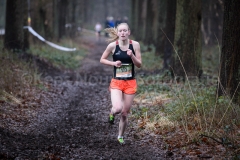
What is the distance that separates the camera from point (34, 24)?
21.0 metres

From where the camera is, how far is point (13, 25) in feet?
48.6

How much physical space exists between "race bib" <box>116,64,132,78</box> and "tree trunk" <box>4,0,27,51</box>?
29.9 feet

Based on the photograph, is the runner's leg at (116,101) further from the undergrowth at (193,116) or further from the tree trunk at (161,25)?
the tree trunk at (161,25)

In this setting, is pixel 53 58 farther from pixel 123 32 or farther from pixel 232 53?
pixel 123 32

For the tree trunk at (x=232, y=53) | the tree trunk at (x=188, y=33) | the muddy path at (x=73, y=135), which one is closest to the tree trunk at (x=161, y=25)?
the tree trunk at (x=188, y=33)

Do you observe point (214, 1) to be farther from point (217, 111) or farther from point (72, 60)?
point (217, 111)

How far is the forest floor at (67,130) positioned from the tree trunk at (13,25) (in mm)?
2776

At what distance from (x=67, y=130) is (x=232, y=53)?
3.83 m

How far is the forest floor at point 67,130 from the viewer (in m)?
6.26

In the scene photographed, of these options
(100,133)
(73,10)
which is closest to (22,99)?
(100,133)

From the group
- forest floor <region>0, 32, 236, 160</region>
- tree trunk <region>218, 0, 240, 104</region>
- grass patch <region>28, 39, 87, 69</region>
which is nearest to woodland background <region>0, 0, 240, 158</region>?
tree trunk <region>218, 0, 240, 104</region>

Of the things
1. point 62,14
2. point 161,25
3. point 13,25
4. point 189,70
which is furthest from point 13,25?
point 62,14

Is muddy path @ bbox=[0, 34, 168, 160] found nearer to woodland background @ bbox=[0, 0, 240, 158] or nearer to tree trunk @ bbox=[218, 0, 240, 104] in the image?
woodland background @ bbox=[0, 0, 240, 158]

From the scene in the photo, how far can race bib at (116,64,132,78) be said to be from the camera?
21.8 feet
